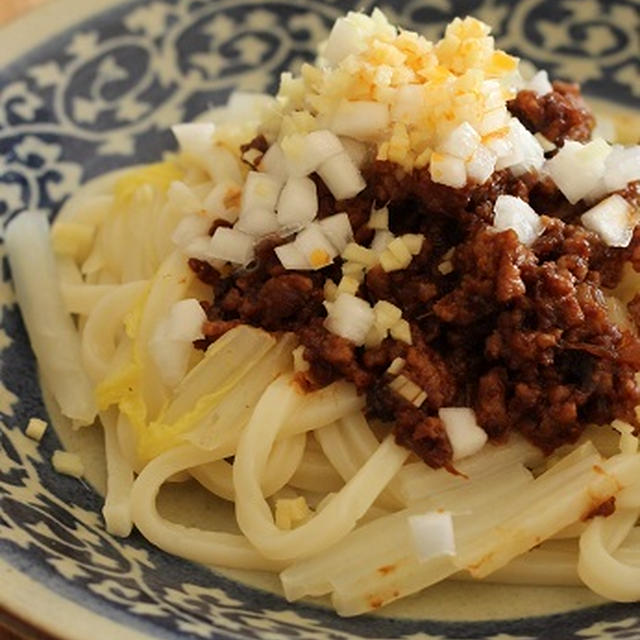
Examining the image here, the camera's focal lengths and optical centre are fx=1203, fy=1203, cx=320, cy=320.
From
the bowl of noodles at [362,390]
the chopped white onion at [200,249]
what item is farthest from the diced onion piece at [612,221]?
the chopped white onion at [200,249]

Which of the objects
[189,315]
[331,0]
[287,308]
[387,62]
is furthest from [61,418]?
[331,0]

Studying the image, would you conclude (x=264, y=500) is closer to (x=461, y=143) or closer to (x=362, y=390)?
(x=362, y=390)

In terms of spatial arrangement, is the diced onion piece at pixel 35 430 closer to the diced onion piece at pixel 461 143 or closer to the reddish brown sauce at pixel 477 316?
the reddish brown sauce at pixel 477 316

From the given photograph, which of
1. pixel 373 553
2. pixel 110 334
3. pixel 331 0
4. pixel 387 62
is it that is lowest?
pixel 373 553

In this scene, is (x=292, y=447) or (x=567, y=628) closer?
(x=567, y=628)

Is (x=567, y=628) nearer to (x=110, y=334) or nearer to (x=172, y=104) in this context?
(x=110, y=334)

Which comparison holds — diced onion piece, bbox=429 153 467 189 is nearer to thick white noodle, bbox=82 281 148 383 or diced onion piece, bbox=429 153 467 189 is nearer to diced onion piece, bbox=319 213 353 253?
diced onion piece, bbox=319 213 353 253

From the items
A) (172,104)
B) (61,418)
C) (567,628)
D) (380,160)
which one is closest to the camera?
(567,628)
